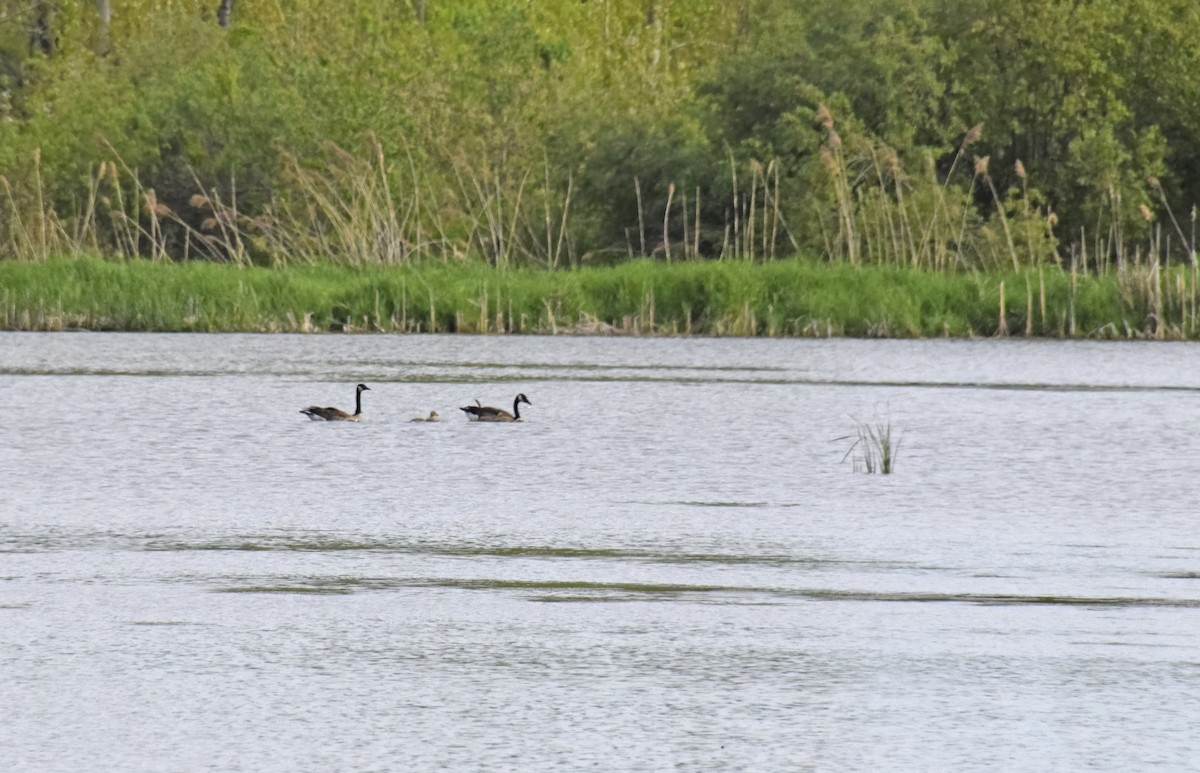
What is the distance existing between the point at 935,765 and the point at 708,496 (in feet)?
21.4

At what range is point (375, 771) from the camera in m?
6.17

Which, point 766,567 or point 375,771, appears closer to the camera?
point 375,771

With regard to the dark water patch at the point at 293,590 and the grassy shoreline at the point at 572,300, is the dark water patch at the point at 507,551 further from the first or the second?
the grassy shoreline at the point at 572,300

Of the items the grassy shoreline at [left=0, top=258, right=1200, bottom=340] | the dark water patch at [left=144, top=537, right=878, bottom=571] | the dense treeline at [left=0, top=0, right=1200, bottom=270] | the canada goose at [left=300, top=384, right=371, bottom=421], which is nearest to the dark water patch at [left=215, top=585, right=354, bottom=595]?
the dark water patch at [left=144, top=537, right=878, bottom=571]

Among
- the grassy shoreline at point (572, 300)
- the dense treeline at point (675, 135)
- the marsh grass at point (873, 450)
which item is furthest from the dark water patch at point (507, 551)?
the dense treeline at point (675, 135)

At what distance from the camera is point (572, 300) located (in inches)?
1099

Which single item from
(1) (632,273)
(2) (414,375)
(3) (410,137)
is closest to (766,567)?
(2) (414,375)

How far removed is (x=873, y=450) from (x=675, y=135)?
76.0 ft

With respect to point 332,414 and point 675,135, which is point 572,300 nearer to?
point 675,135

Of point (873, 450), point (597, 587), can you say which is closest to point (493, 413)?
point (873, 450)

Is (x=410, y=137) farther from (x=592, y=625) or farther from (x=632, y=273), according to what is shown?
(x=592, y=625)

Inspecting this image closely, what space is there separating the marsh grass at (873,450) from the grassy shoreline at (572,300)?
35.7 ft

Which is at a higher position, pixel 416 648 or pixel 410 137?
pixel 410 137

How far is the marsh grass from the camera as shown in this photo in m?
14.0
